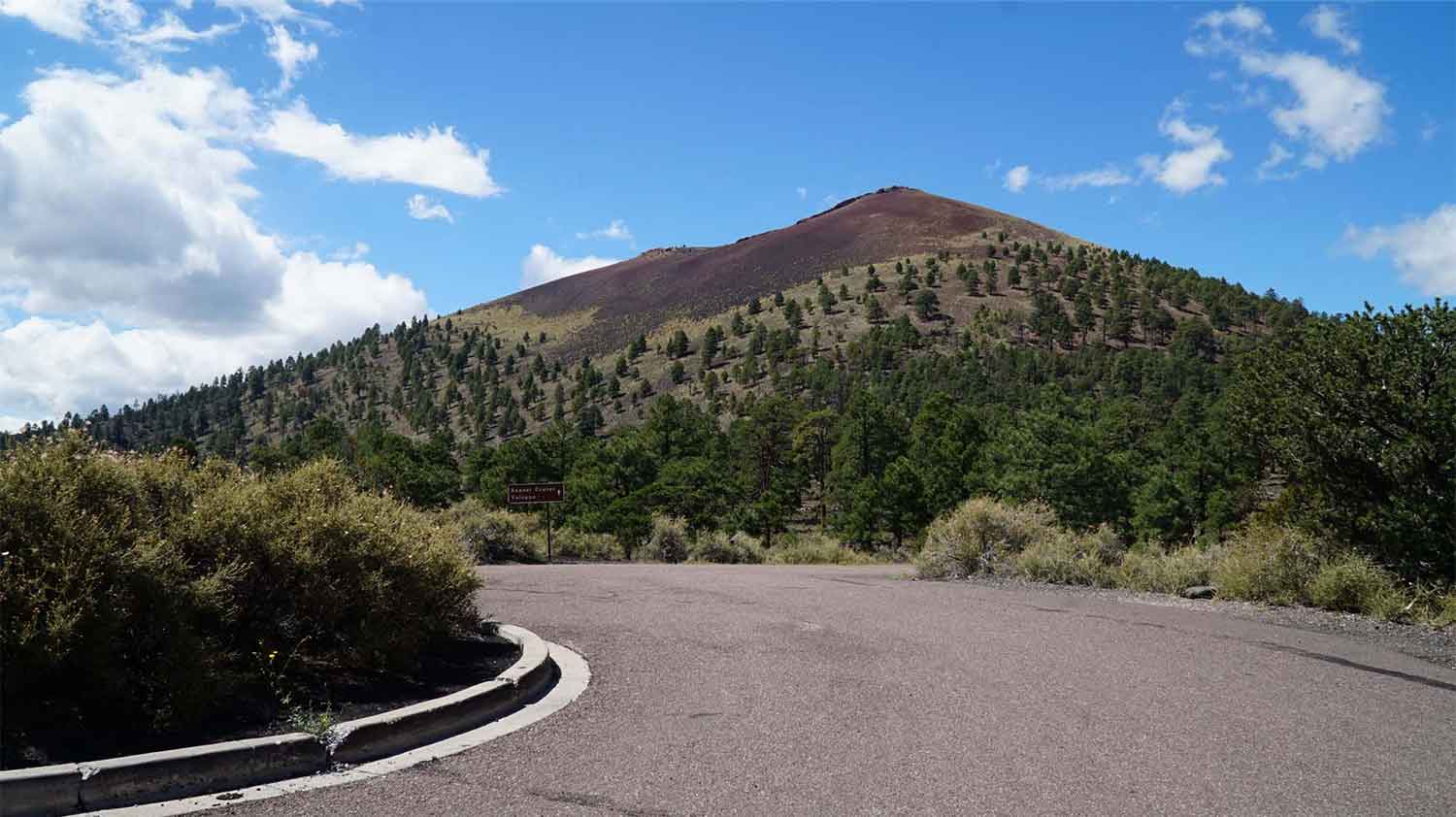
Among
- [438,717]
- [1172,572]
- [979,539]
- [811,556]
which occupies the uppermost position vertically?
[438,717]

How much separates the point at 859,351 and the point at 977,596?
8497 cm

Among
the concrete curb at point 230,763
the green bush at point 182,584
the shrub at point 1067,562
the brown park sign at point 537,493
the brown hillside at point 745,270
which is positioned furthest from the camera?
the brown hillside at point 745,270

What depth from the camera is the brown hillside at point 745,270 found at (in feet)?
478

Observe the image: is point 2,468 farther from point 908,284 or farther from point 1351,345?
point 908,284

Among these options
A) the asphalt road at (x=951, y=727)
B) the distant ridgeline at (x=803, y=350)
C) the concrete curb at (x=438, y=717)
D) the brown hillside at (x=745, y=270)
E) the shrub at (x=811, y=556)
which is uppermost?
the brown hillside at (x=745, y=270)

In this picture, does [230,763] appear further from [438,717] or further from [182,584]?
[182,584]

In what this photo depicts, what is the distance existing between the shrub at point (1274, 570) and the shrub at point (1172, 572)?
53cm

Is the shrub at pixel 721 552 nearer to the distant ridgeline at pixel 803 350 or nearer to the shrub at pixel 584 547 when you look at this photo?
the shrub at pixel 584 547

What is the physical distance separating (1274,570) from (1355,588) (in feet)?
3.37

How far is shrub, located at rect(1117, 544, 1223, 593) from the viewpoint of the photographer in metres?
14.2

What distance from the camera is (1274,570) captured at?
1275 centimetres

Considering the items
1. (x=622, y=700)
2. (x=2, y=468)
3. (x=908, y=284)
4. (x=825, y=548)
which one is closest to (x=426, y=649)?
(x=622, y=700)

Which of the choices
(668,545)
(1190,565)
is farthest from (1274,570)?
(668,545)

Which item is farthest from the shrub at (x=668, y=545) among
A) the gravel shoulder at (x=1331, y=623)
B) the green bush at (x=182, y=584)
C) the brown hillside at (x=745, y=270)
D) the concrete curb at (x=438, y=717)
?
the brown hillside at (x=745, y=270)
